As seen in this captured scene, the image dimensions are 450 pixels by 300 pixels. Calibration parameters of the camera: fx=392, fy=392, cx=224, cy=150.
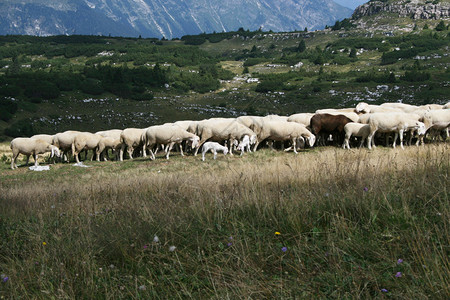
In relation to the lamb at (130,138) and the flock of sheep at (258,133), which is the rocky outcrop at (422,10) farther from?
the lamb at (130,138)

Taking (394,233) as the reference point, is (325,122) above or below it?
above

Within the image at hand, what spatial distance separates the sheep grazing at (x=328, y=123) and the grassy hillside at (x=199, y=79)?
3444 centimetres

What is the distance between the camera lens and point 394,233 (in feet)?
13.8

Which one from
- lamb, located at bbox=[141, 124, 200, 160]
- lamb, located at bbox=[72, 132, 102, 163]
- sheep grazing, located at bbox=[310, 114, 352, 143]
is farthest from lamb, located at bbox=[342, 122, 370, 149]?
lamb, located at bbox=[72, 132, 102, 163]

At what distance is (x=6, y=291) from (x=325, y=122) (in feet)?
61.6

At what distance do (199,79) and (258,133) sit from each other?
8367 cm

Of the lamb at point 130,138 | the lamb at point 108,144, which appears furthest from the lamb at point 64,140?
the lamb at point 130,138

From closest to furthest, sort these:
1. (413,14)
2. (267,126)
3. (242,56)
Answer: (267,126) → (242,56) → (413,14)

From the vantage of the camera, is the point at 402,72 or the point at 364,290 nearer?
the point at 364,290

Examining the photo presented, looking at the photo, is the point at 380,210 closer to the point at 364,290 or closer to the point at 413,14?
the point at 364,290

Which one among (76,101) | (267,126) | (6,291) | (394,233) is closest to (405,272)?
(394,233)

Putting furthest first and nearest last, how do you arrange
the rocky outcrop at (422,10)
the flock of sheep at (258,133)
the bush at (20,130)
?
the rocky outcrop at (422,10)
the bush at (20,130)
the flock of sheep at (258,133)

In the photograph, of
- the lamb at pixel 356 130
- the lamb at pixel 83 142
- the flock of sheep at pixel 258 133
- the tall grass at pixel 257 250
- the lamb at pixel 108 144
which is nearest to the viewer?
the tall grass at pixel 257 250

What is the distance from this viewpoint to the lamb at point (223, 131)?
20.7 m
